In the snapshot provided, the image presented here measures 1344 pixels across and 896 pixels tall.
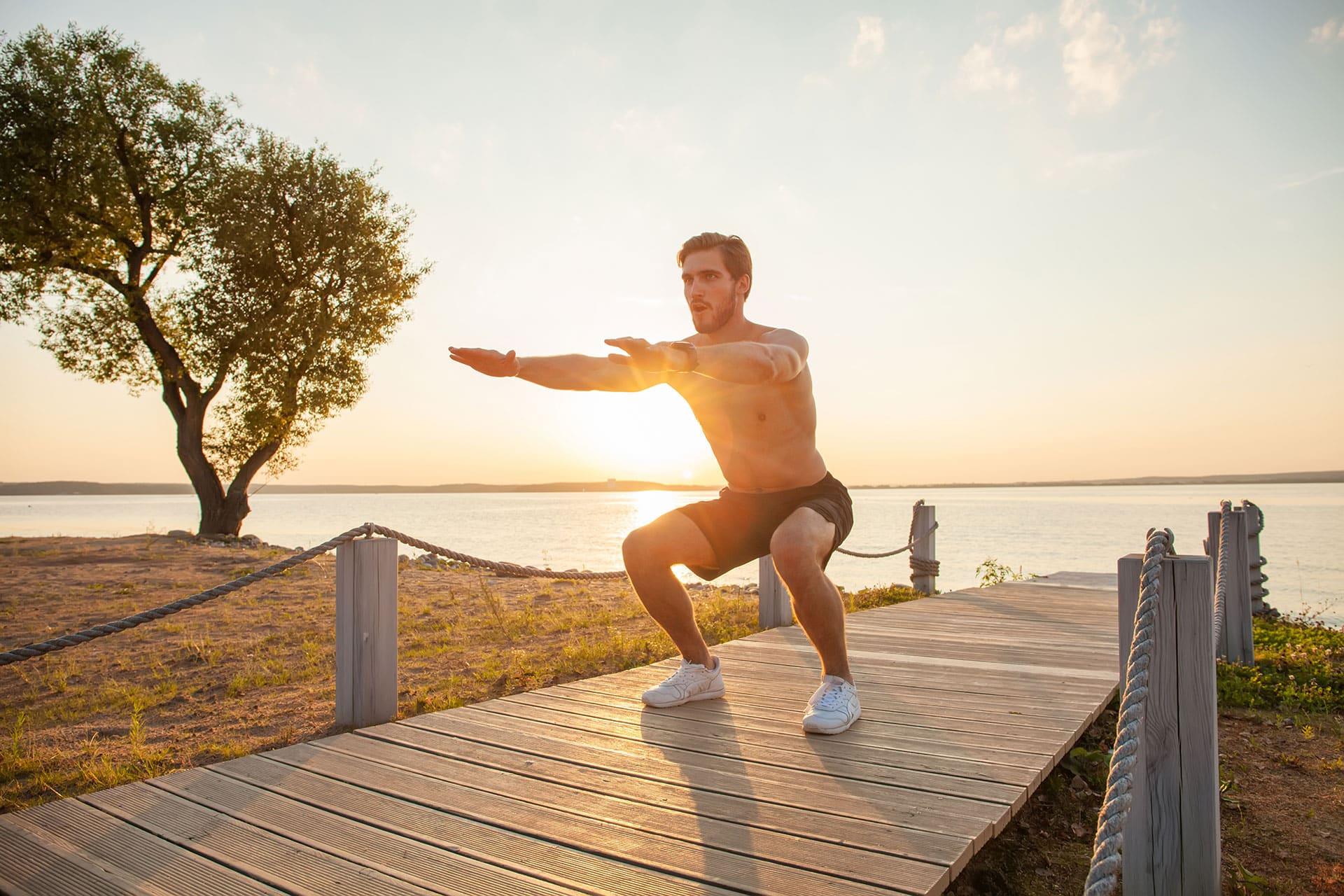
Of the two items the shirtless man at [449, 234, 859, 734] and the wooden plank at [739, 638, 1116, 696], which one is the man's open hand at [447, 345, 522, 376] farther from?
the wooden plank at [739, 638, 1116, 696]

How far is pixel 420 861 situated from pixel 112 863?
757mm

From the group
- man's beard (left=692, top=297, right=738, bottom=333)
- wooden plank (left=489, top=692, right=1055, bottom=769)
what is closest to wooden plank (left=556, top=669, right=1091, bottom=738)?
wooden plank (left=489, top=692, right=1055, bottom=769)

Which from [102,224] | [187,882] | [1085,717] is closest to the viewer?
[187,882]

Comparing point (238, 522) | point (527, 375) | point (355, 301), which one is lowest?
point (238, 522)

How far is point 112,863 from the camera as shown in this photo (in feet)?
6.67

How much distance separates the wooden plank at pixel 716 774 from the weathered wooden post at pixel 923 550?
6.53m

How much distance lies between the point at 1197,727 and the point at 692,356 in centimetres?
151

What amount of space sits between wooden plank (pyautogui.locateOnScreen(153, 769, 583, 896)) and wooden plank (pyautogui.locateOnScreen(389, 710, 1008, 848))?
650 millimetres

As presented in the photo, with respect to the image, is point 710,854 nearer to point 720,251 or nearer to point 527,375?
point 527,375

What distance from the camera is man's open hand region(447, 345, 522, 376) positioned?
264 cm

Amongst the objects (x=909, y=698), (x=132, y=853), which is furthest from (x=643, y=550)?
(x=132, y=853)

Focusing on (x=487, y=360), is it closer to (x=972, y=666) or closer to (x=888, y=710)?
(x=888, y=710)

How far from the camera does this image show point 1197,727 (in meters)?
1.91

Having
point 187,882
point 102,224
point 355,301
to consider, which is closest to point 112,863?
point 187,882
